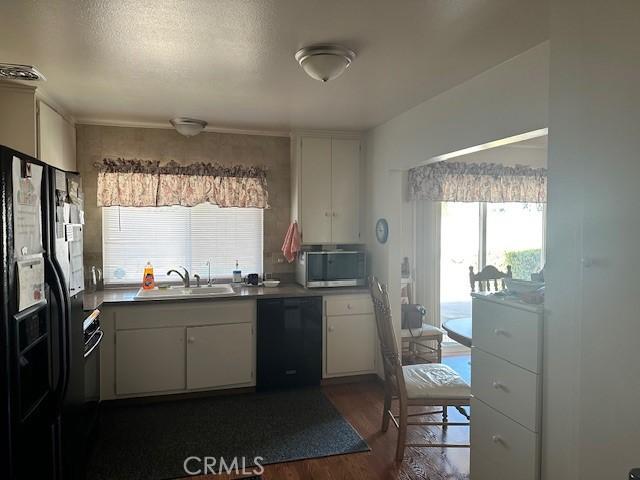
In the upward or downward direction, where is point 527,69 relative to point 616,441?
upward

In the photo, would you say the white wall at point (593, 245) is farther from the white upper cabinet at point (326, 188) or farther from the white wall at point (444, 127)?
the white upper cabinet at point (326, 188)

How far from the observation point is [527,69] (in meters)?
2.20

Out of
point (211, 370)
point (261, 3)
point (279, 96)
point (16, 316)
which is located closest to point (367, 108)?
point (279, 96)

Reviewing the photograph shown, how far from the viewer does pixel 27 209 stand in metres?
1.56

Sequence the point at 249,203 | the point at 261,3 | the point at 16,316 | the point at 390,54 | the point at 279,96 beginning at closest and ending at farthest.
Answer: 1. the point at 16,316
2. the point at 261,3
3. the point at 390,54
4. the point at 279,96
5. the point at 249,203

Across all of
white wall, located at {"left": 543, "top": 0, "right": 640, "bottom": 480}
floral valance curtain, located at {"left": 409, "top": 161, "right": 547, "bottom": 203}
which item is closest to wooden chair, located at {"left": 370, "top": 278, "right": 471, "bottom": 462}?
white wall, located at {"left": 543, "top": 0, "right": 640, "bottom": 480}

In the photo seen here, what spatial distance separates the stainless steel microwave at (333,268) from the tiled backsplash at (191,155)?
455 mm

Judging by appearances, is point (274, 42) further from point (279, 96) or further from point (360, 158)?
point (360, 158)

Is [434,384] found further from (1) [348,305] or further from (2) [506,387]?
(1) [348,305]

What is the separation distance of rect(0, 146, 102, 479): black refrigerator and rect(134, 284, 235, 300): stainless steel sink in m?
1.28

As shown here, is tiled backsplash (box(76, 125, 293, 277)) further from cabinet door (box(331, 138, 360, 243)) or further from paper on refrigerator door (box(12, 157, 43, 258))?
paper on refrigerator door (box(12, 157, 43, 258))

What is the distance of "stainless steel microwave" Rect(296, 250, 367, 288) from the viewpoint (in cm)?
400

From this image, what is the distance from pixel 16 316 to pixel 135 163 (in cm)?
273

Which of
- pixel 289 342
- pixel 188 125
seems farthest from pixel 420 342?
pixel 188 125
